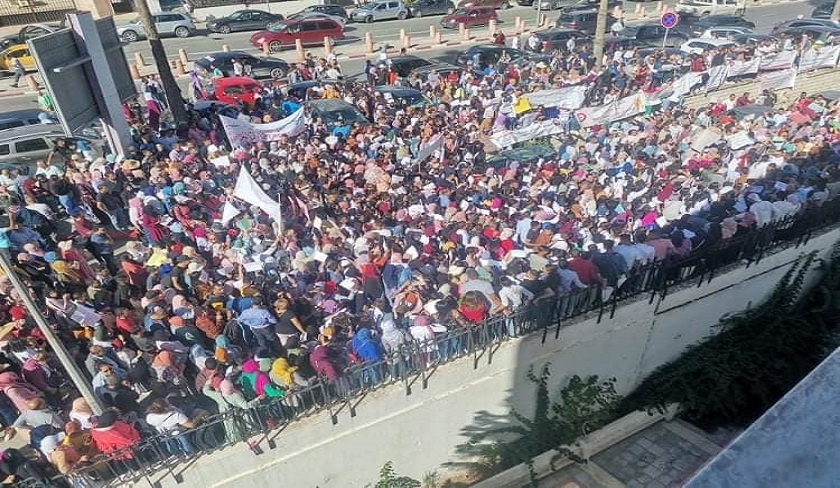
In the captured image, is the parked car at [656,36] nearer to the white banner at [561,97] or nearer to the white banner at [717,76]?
the white banner at [717,76]

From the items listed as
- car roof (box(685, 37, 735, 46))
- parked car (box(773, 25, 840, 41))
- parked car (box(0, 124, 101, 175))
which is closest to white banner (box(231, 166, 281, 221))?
parked car (box(0, 124, 101, 175))

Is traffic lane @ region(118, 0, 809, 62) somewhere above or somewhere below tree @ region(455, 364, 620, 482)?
above

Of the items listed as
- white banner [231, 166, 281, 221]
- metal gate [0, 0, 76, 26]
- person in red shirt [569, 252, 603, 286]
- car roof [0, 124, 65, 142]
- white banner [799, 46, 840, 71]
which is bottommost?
white banner [799, 46, 840, 71]

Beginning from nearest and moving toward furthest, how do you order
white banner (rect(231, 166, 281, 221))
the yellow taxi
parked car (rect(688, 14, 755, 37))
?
white banner (rect(231, 166, 281, 221))
the yellow taxi
parked car (rect(688, 14, 755, 37))

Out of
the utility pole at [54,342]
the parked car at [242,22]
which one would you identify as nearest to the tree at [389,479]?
the utility pole at [54,342]

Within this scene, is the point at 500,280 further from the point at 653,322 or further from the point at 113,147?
the point at 113,147

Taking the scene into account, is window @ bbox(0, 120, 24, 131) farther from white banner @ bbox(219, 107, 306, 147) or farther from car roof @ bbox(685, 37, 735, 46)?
car roof @ bbox(685, 37, 735, 46)

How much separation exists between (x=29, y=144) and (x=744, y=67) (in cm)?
2339

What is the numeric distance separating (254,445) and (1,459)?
2644 mm

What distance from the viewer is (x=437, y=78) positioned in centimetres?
1977

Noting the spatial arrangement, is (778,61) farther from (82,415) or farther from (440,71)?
(82,415)

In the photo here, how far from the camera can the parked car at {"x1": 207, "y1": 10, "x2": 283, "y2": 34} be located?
101 feet

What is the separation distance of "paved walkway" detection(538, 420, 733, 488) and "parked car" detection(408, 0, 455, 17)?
3134 centimetres

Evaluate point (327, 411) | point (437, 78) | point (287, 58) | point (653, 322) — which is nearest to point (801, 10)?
point (437, 78)
